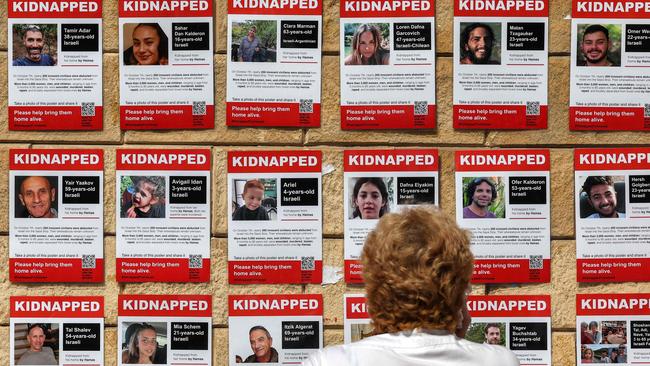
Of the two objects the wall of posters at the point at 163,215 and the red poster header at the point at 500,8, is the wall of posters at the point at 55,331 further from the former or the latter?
the red poster header at the point at 500,8

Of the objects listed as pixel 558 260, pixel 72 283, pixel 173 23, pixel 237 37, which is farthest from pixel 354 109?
pixel 72 283

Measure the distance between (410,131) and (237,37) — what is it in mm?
766

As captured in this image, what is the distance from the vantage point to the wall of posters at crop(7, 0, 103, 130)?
→ 10.9ft

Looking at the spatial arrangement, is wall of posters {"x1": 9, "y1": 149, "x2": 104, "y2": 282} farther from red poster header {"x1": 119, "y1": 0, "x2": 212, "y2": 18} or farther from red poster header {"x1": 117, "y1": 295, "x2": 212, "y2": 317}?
red poster header {"x1": 119, "y1": 0, "x2": 212, "y2": 18}

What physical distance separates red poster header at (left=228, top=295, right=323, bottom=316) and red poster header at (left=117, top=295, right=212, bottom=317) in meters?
0.11

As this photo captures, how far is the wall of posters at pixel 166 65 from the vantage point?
3301mm

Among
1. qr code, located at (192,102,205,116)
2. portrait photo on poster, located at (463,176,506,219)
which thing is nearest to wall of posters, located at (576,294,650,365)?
portrait photo on poster, located at (463,176,506,219)

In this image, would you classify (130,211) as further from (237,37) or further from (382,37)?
(382,37)

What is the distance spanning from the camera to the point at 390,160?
130 inches

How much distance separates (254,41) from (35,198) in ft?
3.45

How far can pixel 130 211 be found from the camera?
10.9ft

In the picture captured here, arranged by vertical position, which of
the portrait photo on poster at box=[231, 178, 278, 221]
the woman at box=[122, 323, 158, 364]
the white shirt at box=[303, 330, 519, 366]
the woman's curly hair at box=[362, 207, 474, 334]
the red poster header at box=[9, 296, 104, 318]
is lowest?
the woman at box=[122, 323, 158, 364]

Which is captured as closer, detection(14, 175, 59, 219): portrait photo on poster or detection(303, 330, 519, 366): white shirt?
detection(303, 330, 519, 366): white shirt

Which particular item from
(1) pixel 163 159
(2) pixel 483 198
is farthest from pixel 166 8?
(2) pixel 483 198
